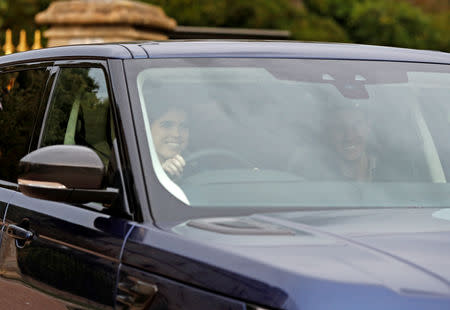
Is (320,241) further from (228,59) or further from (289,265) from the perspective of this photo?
(228,59)

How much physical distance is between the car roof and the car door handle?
27.0 inches

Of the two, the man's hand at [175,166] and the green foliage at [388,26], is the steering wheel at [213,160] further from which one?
the green foliage at [388,26]

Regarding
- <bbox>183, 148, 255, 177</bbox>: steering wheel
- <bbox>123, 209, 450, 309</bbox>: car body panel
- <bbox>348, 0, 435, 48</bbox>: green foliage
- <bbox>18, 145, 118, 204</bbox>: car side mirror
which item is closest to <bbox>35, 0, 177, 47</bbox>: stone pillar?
<bbox>183, 148, 255, 177</bbox>: steering wheel

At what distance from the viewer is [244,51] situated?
4258 millimetres

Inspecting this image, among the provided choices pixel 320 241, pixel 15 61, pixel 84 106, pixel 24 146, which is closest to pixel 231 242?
pixel 320 241

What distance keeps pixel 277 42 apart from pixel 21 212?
1185 mm

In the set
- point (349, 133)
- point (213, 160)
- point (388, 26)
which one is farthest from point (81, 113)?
point (388, 26)

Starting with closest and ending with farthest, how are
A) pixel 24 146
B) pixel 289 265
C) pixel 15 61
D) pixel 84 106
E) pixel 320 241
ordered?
pixel 289 265 < pixel 320 241 < pixel 84 106 < pixel 24 146 < pixel 15 61

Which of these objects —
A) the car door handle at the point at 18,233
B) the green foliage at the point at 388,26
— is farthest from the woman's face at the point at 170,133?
the green foliage at the point at 388,26

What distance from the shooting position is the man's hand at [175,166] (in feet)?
12.4

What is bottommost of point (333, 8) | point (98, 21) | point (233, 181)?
point (233, 181)

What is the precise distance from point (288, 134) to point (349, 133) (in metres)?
0.25

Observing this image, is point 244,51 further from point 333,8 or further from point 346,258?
point 333,8

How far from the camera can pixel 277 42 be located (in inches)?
178
